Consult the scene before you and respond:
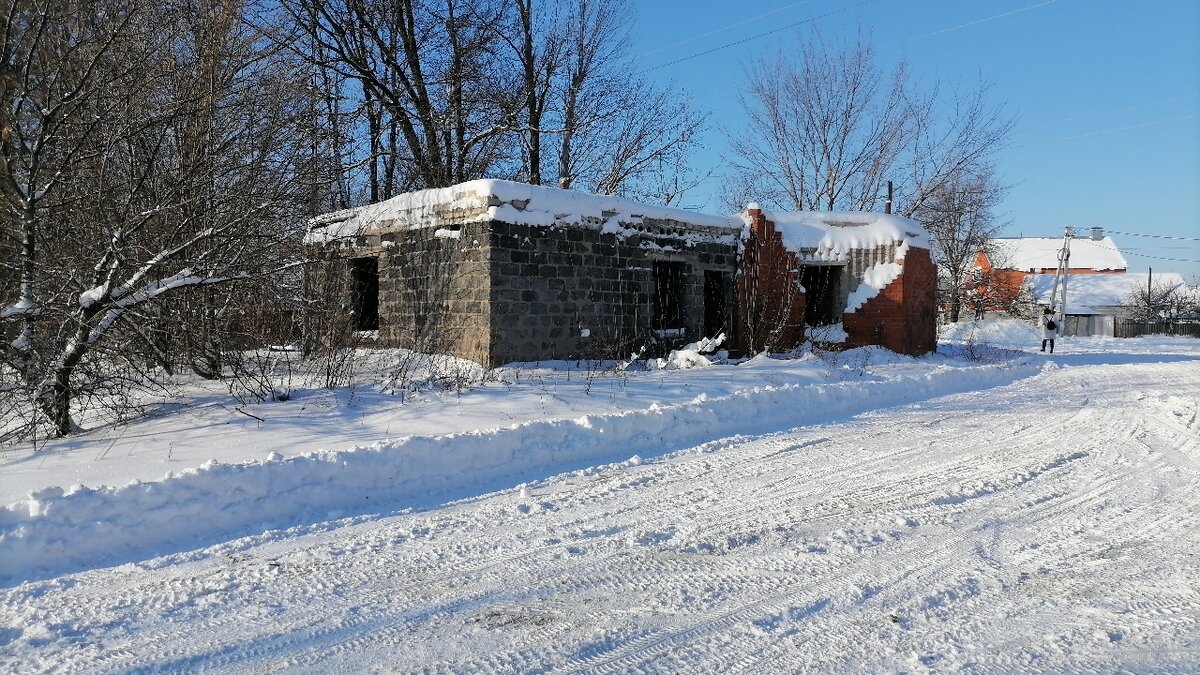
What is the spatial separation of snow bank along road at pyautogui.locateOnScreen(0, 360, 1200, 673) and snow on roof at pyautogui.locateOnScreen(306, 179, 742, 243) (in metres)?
6.00

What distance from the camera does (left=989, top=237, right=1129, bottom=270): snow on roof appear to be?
66875 millimetres

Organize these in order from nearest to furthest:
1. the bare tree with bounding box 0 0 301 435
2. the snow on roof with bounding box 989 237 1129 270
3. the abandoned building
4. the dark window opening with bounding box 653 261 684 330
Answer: the bare tree with bounding box 0 0 301 435 → the abandoned building → the dark window opening with bounding box 653 261 684 330 → the snow on roof with bounding box 989 237 1129 270

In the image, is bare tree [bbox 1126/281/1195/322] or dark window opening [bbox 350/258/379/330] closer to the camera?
dark window opening [bbox 350/258/379/330]

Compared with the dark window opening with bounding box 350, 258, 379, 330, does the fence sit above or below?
below

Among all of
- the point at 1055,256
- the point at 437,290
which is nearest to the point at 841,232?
the point at 437,290

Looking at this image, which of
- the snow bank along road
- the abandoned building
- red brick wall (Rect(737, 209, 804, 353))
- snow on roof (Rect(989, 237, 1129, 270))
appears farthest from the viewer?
snow on roof (Rect(989, 237, 1129, 270))

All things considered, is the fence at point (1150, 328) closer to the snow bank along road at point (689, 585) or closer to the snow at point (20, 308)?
the snow bank along road at point (689, 585)

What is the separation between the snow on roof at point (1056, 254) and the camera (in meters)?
66.9

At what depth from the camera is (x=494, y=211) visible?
10875 mm

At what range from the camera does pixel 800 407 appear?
9.41m

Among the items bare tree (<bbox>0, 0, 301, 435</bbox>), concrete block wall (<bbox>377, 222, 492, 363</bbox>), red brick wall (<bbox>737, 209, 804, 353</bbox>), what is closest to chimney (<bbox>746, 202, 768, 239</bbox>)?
red brick wall (<bbox>737, 209, 804, 353</bbox>)

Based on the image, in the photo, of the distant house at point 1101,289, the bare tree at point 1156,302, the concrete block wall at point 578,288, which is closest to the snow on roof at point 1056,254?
the distant house at point 1101,289

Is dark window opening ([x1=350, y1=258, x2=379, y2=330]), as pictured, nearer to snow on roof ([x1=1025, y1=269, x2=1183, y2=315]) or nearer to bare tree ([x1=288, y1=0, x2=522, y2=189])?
bare tree ([x1=288, y1=0, x2=522, y2=189])

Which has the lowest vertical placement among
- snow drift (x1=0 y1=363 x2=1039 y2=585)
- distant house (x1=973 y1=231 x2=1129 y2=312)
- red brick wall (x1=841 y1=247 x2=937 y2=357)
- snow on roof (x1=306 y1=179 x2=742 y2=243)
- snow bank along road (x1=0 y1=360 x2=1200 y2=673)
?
snow bank along road (x1=0 y1=360 x2=1200 y2=673)
